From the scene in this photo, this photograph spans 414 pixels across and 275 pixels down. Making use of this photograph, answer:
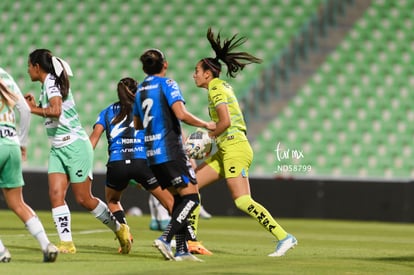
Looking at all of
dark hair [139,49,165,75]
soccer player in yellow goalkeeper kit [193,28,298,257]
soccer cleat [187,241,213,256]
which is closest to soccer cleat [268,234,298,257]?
soccer player in yellow goalkeeper kit [193,28,298,257]

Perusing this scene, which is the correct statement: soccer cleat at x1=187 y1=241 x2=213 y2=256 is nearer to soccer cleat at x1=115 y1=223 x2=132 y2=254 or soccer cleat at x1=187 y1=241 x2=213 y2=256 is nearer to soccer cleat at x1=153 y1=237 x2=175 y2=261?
soccer cleat at x1=115 y1=223 x2=132 y2=254

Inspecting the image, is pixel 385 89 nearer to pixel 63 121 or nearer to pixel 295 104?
pixel 295 104

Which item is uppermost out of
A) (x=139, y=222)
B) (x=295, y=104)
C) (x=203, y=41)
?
(x=203, y=41)

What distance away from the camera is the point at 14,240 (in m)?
12.3

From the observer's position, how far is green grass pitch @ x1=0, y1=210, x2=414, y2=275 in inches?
345

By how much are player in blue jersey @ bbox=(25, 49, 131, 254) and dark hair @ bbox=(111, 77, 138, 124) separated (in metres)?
0.85

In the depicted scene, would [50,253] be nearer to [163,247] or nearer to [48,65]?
[163,247]

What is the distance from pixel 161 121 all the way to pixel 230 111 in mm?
1698

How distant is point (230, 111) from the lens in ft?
A: 35.7

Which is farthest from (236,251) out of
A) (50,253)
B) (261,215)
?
(50,253)

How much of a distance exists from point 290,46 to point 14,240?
1280 cm

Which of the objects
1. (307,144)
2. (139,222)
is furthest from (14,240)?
(307,144)

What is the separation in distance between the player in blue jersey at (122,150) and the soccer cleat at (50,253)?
2.48 meters

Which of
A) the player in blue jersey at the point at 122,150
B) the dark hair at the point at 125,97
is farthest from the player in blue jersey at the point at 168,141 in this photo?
the player in blue jersey at the point at 122,150
